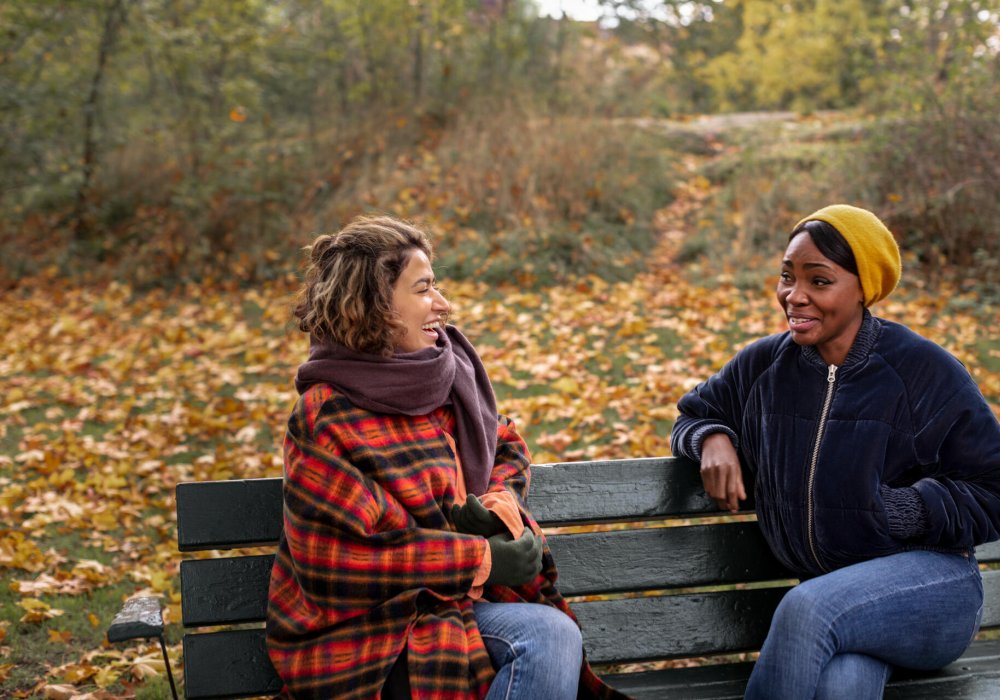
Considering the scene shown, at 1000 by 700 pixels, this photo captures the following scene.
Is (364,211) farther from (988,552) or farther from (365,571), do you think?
(365,571)

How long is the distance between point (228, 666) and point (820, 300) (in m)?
1.94

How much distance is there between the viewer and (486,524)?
257 cm

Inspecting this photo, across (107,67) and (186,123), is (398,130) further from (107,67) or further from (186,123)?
(107,67)

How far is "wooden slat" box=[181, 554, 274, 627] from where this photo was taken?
109 inches

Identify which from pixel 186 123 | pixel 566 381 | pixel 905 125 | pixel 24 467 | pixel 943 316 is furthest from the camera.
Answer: pixel 186 123

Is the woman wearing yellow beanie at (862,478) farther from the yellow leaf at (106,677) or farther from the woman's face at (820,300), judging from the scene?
the yellow leaf at (106,677)

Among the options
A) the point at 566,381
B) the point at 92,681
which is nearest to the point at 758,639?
the point at 92,681

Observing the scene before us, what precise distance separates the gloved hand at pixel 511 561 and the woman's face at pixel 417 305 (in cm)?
57

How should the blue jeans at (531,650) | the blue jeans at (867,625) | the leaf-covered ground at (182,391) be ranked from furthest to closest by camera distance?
the leaf-covered ground at (182,391) < the blue jeans at (867,625) < the blue jeans at (531,650)

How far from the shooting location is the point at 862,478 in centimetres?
265

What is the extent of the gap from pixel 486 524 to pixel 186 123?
1023cm

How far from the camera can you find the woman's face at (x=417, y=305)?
8.81 feet

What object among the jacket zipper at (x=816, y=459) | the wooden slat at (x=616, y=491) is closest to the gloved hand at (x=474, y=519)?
the wooden slat at (x=616, y=491)

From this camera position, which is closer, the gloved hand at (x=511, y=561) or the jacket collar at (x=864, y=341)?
the gloved hand at (x=511, y=561)
